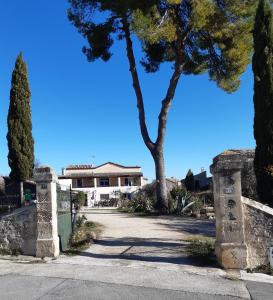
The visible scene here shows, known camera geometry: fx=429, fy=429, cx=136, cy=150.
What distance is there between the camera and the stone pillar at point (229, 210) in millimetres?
8797

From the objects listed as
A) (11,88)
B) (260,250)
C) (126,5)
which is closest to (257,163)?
(260,250)

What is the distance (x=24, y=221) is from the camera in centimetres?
986

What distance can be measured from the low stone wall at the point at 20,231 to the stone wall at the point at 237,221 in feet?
13.5

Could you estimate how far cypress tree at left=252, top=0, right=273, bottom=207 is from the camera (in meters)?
16.0

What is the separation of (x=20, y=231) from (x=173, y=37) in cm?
1308

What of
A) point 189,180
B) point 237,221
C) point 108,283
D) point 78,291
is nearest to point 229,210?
point 237,221

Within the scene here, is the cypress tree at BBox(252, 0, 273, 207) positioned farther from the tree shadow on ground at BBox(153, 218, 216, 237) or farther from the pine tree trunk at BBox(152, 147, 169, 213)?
the pine tree trunk at BBox(152, 147, 169, 213)

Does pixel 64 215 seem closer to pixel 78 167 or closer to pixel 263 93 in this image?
pixel 263 93

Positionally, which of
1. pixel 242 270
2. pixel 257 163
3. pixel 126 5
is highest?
pixel 126 5

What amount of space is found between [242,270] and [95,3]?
17.5 m

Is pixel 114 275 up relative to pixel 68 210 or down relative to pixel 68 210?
down

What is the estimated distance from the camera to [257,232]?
8977 millimetres

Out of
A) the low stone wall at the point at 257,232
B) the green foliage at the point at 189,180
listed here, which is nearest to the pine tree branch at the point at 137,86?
the low stone wall at the point at 257,232

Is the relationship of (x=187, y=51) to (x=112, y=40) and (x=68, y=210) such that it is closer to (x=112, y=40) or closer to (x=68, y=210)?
(x=112, y=40)
